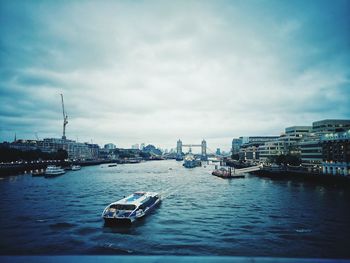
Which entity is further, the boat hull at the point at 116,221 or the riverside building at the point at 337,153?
the riverside building at the point at 337,153

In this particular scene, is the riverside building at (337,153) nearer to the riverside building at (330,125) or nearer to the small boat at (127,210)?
the riverside building at (330,125)

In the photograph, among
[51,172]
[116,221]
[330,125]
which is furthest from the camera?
[330,125]

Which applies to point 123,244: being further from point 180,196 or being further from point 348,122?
point 348,122

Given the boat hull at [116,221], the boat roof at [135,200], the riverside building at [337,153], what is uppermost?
the riverside building at [337,153]

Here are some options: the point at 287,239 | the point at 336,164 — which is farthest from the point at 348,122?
the point at 287,239

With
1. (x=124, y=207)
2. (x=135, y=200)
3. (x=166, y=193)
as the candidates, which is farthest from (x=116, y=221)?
(x=166, y=193)

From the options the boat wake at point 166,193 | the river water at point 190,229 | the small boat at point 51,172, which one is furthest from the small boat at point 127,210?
the small boat at point 51,172

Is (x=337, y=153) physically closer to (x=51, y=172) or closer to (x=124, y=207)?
(x=124, y=207)

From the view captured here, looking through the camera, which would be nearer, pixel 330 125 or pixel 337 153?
pixel 337 153

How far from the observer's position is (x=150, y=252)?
51.7 feet

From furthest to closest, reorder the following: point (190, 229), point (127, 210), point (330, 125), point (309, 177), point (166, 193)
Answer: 1. point (330, 125)
2. point (309, 177)
3. point (166, 193)
4. point (127, 210)
5. point (190, 229)

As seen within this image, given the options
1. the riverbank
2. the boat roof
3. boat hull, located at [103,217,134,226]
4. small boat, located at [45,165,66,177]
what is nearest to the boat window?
the boat roof

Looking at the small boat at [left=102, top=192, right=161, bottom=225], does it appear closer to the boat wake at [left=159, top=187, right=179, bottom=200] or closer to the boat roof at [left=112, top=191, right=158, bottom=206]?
the boat roof at [left=112, top=191, right=158, bottom=206]

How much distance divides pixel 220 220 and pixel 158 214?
6811mm
